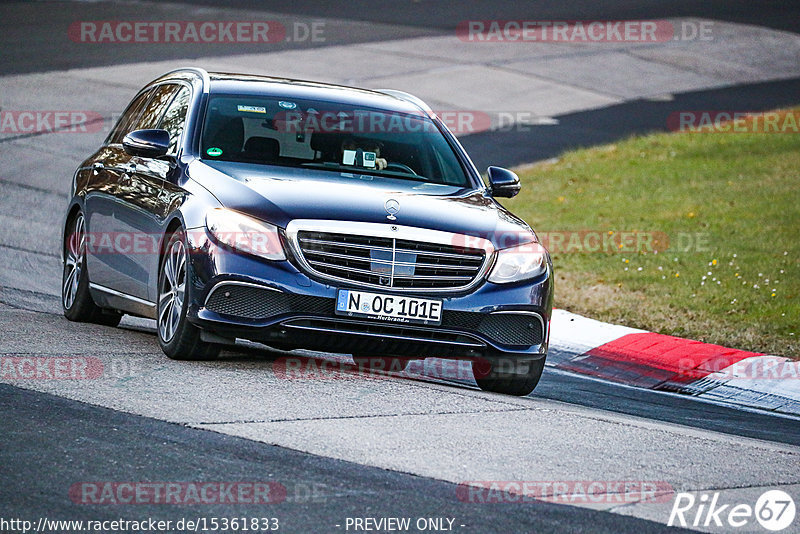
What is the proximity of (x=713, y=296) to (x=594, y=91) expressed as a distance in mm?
14515

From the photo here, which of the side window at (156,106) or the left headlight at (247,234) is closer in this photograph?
the left headlight at (247,234)

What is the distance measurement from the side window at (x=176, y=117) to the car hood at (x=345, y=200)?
0.54 meters

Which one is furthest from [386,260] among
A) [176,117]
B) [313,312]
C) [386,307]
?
[176,117]

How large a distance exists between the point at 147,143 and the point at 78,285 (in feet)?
5.39

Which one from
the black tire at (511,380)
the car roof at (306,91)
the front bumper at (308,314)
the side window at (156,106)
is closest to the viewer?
the front bumper at (308,314)

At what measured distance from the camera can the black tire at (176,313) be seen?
7.75 metres

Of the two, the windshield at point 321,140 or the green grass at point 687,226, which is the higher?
the windshield at point 321,140

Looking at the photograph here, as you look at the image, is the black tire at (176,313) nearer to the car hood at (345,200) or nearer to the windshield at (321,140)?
the car hood at (345,200)

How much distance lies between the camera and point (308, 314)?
24.7 feet

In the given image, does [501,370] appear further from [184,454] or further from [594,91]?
[594,91]

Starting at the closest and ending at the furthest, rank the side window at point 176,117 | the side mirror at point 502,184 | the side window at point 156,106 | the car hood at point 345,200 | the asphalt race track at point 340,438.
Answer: the asphalt race track at point 340,438 → the car hood at point 345,200 → the side window at point 176,117 → the side mirror at point 502,184 → the side window at point 156,106

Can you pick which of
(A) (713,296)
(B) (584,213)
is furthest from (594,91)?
(A) (713,296)

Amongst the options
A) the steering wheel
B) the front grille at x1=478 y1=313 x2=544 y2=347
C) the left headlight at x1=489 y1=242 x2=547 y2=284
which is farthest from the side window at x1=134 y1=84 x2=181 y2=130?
the front grille at x1=478 y1=313 x2=544 y2=347

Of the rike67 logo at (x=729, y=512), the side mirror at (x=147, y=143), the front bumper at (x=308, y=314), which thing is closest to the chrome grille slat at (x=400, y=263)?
the front bumper at (x=308, y=314)
